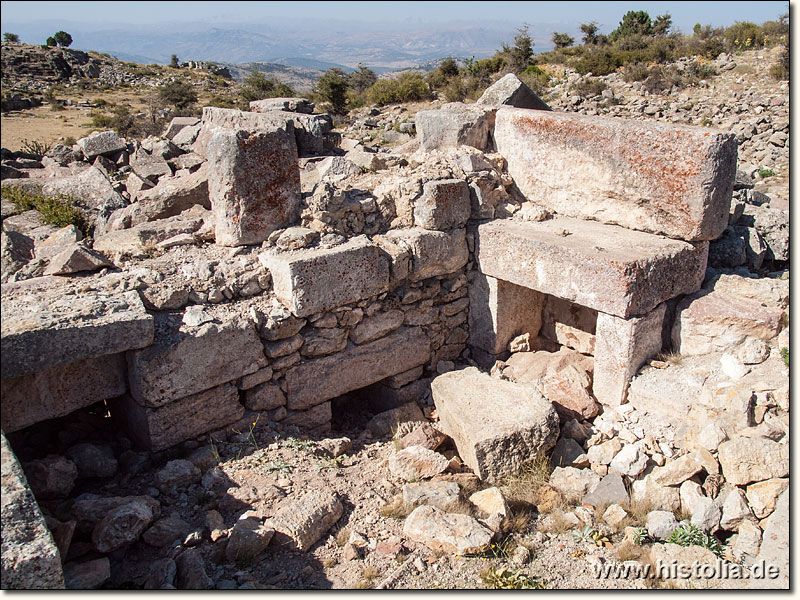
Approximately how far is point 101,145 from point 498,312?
5.88 meters

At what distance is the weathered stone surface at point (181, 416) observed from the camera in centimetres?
393

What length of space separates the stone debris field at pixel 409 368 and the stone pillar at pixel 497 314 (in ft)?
0.09

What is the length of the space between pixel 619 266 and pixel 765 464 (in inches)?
60.1

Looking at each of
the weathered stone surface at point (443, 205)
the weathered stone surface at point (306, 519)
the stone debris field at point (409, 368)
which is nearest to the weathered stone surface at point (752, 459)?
the stone debris field at point (409, 368)

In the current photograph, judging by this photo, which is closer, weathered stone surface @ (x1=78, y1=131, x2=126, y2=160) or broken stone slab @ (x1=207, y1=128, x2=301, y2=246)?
broken stone slab @ (x1=207, y1=128, x2=301, y2=246)

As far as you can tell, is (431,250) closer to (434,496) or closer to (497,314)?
(497,314)

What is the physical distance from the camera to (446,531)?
11.0 feet

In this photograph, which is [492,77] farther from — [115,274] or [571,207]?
[115,274]

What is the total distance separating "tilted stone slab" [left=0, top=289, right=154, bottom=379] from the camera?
10.6ft

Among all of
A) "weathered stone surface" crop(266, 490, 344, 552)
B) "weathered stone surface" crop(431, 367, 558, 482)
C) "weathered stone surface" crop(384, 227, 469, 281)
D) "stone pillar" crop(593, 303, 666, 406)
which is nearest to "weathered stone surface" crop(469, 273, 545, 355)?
"weathered stone surface" crop(384, 227, 469, 281)

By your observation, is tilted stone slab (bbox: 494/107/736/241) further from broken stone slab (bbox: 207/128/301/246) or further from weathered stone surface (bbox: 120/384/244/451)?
weathered stone surface (bbox: 120/384/244/451)

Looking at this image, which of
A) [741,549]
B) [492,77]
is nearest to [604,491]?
[741,549]

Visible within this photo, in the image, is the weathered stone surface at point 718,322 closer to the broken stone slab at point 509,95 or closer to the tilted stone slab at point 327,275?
the tilted stone slab at point 327,275

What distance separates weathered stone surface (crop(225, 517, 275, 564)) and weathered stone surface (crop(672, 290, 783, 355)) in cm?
336
